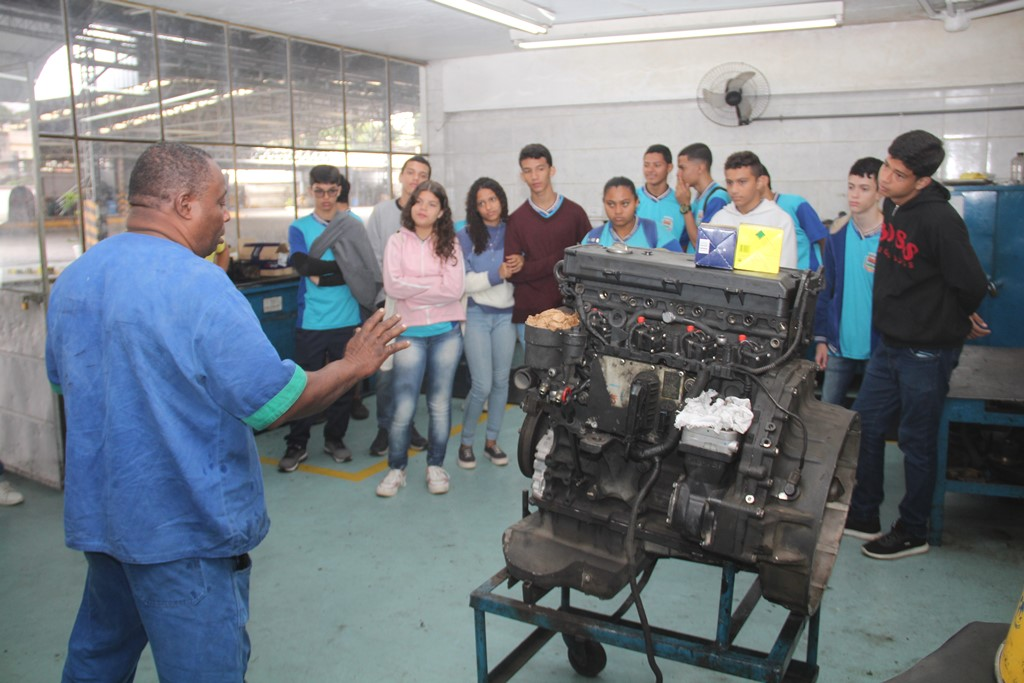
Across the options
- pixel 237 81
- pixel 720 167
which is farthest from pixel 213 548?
pixel 720 167

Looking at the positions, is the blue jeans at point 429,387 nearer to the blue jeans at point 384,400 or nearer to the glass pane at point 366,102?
the blue jeans at point 384,400

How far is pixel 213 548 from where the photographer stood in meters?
1.89

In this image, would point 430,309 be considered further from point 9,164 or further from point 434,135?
point 434,135

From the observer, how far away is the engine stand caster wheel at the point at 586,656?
2693mm

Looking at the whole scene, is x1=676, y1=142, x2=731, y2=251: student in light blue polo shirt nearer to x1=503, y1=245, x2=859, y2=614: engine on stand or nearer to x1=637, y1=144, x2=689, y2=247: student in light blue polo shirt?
x1=637, y1=144, x2=689, y2=247: student in light blue polo shirt

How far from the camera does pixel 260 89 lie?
249 inches

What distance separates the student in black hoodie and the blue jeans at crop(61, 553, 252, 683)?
2803 mm

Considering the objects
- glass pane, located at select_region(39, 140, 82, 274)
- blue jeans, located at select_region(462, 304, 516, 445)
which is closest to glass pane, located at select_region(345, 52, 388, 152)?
glass pane, located at select_region(39, 140, 82, 274)

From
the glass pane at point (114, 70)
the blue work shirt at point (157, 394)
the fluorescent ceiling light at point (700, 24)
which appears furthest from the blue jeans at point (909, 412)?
the glass pane at point (114, 70)

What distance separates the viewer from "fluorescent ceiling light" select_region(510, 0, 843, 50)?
5.54m

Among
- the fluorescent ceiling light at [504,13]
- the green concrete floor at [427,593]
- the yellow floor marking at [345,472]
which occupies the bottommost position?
the green concrete floor at [427,593]

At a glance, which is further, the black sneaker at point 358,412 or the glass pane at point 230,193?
the glass pane at point 230,193

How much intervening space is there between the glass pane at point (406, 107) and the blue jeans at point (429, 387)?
12.8ft

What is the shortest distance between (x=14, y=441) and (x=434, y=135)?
16.1 feet
